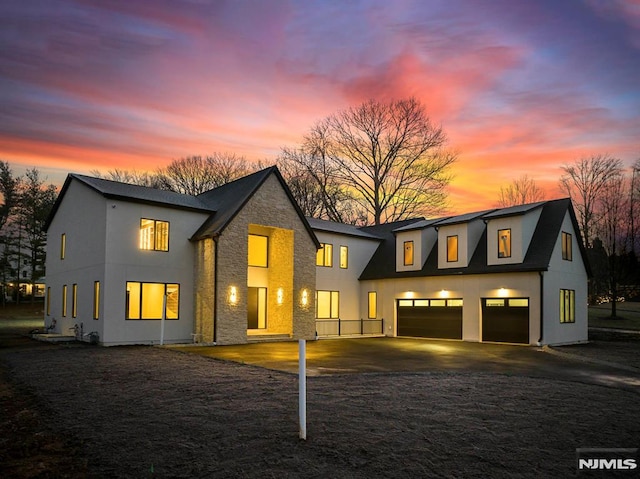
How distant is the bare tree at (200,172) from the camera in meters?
47.9

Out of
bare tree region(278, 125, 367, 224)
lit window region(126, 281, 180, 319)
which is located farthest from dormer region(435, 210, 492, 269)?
bare tree region(278, 125, 367, 224)

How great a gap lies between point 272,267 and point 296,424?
59.2 ft

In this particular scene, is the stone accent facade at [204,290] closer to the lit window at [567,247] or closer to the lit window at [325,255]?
the lit window at [325,255]

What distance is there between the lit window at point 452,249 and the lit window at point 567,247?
518cm

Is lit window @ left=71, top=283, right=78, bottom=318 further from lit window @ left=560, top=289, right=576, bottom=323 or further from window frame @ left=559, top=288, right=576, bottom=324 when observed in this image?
lit window @ left=560, top=289, right=576, bottom=323

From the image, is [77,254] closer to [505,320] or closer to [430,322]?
[430,322]

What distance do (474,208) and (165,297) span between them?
34796 millimetres

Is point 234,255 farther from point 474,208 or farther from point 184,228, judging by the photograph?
point 474,208

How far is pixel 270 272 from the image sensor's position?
25.3 meters

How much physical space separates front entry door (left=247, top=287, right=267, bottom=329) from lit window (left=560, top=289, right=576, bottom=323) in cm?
1476

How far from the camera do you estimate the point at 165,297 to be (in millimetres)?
21000

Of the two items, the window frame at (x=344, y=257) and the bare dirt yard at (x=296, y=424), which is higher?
the window frame at (x=344, y=257)

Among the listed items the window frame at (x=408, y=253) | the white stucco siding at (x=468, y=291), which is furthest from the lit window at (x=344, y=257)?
the window frame at (x=408, y=253)

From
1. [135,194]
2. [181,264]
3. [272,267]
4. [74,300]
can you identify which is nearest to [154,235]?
[181,264]
